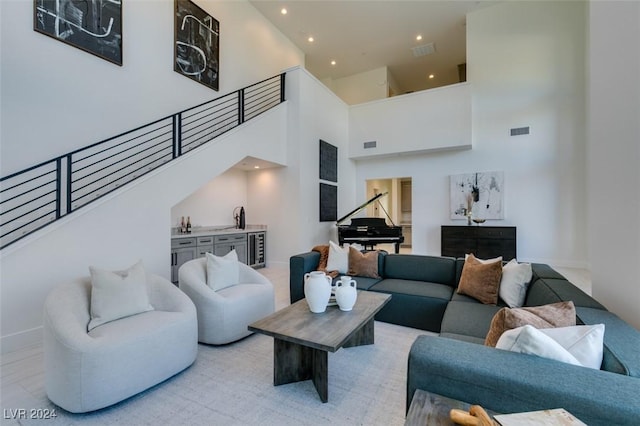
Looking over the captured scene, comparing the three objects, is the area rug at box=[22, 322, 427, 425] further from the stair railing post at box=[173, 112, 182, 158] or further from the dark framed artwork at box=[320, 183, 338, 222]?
the dark framed artwork at box=[320, 183, 338, 222]

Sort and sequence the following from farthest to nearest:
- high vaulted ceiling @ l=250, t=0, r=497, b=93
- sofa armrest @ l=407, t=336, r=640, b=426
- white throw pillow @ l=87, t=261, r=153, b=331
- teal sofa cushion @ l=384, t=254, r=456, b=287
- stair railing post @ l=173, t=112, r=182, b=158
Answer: high vaulted ceiling @ l=250, t=0, r=497, b=93
stair railing post @ l=173, t=112, r=182, b=158
teal sofa cushion @ l=384, t=254, r=456, b=287
white throw pillow @ l=87, t=261, r=153, b=331
sofa armrest @ l=407, t=336, r=640, b=426

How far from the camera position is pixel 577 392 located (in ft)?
3.08

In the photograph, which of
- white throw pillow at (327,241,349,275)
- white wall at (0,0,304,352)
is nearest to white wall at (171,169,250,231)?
white wall at (0,0,304,352)

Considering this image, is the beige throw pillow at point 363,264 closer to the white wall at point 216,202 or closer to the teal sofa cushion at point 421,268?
the teal sofa cushion at point 421,268

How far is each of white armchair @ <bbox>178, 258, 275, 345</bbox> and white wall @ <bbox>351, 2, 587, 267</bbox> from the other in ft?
19.2

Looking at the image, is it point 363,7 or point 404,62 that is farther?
point 404,62

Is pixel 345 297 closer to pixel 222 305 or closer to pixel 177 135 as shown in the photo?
pixel 222 305

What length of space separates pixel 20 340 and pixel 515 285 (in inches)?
182

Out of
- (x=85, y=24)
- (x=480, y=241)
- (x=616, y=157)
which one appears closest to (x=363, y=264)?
(x=616, y=157)

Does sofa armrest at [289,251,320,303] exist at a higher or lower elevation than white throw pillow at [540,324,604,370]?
lower

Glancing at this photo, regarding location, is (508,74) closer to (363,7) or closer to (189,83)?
(363,7)

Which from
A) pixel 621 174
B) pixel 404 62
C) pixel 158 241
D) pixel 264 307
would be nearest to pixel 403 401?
pixel 264 307

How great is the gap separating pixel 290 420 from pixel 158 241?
9.89 feet

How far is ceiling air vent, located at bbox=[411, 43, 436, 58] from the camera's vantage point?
26.2 feet
